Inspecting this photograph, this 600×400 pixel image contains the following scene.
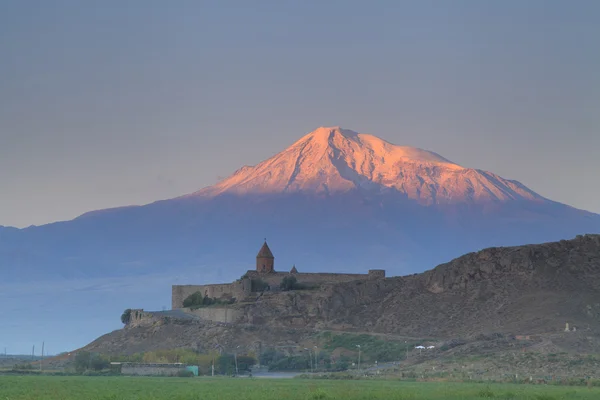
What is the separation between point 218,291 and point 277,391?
73.1 meters

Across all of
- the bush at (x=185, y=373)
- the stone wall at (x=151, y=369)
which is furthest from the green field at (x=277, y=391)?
the stone wall at (x=151, y=369)

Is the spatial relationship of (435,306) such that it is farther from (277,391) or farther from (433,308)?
(277,391)

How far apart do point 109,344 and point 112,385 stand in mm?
53160

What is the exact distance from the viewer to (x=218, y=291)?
13562 centimetres

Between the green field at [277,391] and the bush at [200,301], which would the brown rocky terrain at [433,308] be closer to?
the bush at [200,301]

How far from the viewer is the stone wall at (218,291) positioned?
13188cm

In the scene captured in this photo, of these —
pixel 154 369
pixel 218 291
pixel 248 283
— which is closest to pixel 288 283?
pixel 248 283

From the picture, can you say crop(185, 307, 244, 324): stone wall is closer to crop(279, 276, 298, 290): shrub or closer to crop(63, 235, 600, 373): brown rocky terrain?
crop(63, 235, 600, 373): brown rocky terrain

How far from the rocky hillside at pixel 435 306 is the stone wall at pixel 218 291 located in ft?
12.2

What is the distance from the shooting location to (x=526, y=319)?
108 m

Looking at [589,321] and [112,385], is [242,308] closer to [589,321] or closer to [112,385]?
[589,321]

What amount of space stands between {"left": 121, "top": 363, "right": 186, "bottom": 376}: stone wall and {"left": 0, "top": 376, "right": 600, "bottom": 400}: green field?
1921cm

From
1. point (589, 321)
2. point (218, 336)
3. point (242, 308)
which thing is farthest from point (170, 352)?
point (589, 321)

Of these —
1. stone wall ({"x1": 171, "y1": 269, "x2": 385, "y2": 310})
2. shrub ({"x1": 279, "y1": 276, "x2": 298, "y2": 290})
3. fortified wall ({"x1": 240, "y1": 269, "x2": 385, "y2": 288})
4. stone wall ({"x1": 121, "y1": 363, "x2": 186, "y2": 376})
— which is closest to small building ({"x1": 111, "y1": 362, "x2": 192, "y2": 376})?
stone wall ({"x1": 121, "y1": 363, "x2": 186, "y2": 376})
